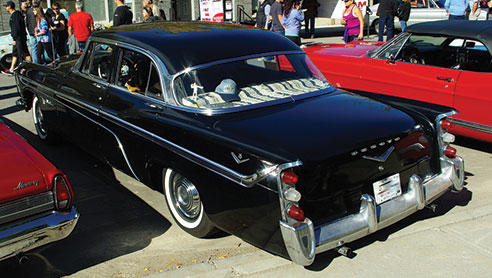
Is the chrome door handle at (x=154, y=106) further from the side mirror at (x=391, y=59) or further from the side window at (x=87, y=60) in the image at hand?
the side mirror at (x=391, y=59)

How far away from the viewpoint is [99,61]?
5.29 metres

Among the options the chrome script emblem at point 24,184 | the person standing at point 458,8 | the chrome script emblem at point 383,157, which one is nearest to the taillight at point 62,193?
the chrome script emblem at point 24,184

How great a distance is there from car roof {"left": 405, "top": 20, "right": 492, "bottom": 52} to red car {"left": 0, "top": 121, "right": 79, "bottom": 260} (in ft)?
16.1

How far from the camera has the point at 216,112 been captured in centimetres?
401

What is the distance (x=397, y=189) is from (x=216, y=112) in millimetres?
1513

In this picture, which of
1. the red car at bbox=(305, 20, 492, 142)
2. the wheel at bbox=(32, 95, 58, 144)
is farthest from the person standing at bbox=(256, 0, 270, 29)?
the wheel at bbox=(32, 95, 58, 144)

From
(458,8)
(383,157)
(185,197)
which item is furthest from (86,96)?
(458,8)

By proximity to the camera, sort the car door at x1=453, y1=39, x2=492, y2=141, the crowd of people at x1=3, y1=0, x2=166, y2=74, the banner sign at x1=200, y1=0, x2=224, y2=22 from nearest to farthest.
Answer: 1. the car door at x1=453, y1=39, x2=492, y2=141
2. the crowd of people at x1=3, y1=0, x2=166, y2=74
3. the banner sign at x1=200, y1=0, x2=224, y2=22

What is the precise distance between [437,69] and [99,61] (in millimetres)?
4029

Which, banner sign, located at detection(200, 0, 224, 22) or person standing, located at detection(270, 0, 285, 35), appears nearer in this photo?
person standing, located at detection(270, 0, 285, 35)

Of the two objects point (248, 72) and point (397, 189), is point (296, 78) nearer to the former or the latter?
point (248, 72)

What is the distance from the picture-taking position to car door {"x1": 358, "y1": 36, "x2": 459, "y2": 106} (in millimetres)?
6180

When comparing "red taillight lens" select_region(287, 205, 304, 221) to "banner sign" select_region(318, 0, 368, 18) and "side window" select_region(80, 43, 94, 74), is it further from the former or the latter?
"banner sign" select_region(318, 0, 368, 18)

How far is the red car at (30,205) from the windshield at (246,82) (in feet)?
3.92
